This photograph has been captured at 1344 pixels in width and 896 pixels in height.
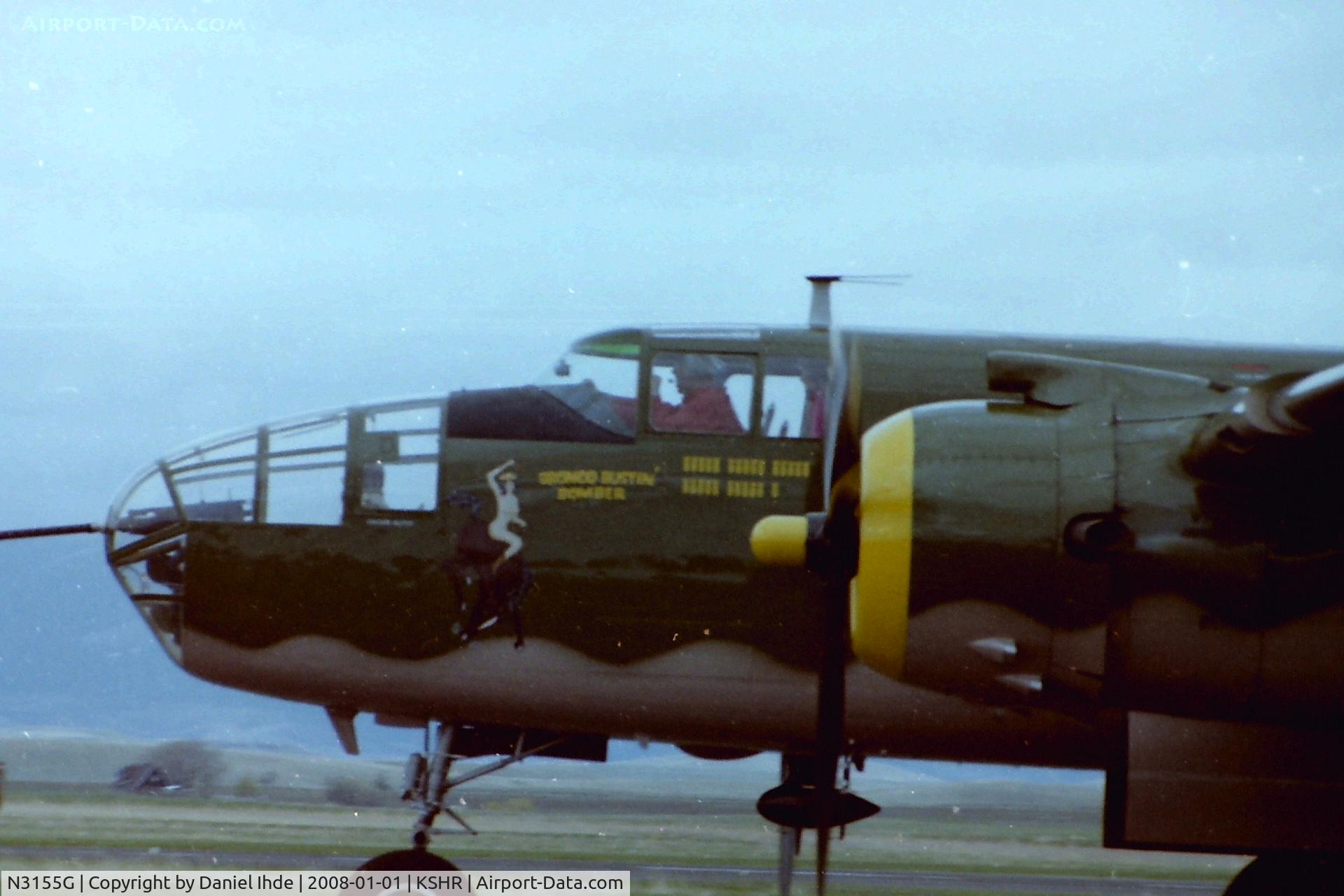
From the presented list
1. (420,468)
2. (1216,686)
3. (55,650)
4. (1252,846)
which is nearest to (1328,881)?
(1252,846)

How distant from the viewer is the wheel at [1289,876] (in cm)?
790

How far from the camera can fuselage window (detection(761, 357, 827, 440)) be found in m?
8.59

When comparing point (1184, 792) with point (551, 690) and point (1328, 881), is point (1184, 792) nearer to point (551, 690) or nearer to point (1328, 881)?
point (1328, 881)

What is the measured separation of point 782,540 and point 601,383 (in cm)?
180

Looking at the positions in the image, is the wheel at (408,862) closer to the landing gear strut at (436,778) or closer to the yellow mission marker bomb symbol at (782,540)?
the landing gear strut at (436,778)

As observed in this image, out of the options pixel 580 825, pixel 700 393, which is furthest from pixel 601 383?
pixel 580 825

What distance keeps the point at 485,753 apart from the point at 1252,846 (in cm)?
415

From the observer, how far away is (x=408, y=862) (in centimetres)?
901

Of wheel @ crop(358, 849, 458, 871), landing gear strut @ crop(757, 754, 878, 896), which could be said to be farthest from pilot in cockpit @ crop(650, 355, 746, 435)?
wheel @ crop(358, 849, 458, 871)

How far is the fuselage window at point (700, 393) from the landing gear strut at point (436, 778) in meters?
2.01

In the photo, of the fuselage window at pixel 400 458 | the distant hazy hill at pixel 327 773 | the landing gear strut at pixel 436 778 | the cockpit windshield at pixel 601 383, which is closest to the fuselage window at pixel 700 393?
the cockpit windshield at pixel 601 383

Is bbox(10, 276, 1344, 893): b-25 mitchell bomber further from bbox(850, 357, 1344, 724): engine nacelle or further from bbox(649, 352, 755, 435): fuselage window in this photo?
bbox(850, 357, 1344, 724): engine nacelle

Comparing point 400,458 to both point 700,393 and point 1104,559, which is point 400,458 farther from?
point 1104,559

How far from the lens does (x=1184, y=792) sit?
7.00 m
